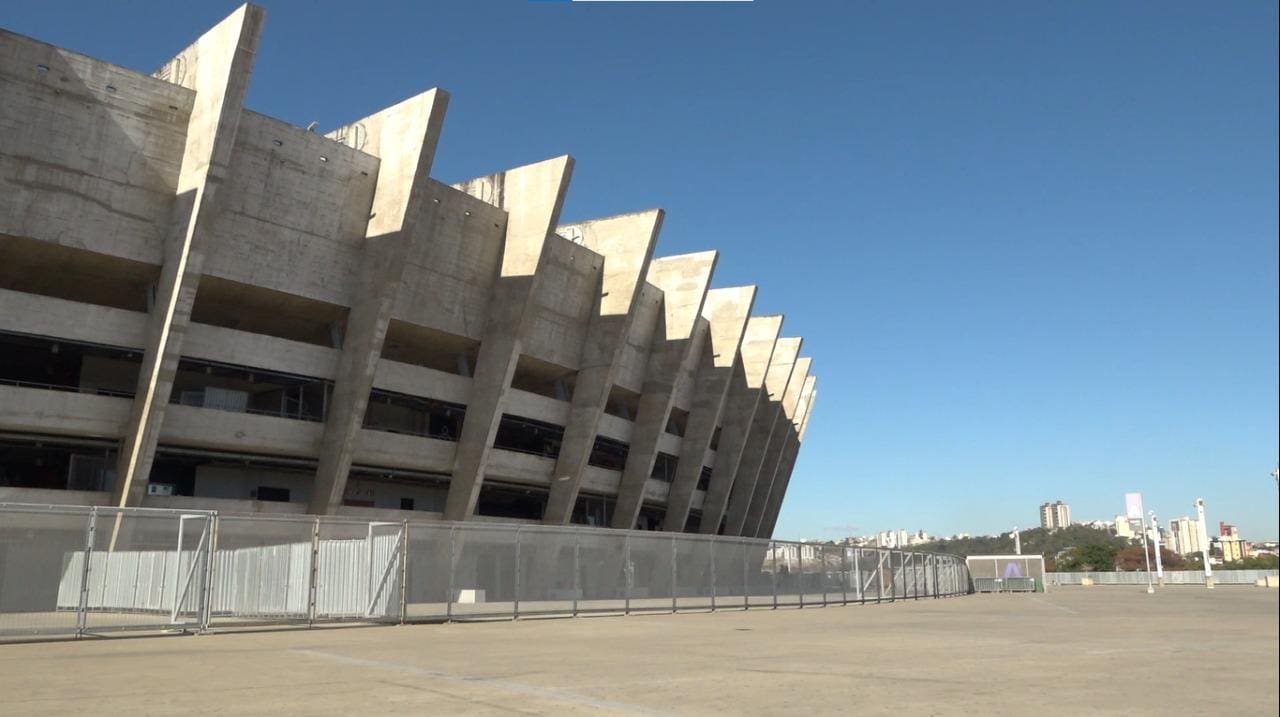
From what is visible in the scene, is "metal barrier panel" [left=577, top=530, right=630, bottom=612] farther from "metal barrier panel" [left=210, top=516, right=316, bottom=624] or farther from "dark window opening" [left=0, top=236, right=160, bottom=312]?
"dark window opening" [left=0, top=236, right=160, bottom=312]

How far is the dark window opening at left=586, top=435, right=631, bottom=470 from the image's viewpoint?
2020 inches

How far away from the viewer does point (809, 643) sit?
45.9 ft

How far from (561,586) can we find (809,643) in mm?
9893

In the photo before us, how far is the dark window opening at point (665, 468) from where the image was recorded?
58219 mm

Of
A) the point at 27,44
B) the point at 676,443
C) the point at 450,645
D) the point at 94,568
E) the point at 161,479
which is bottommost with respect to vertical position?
the point at 450,645

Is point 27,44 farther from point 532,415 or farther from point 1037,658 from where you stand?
point 1037,658

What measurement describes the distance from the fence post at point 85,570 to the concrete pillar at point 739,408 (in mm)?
46521

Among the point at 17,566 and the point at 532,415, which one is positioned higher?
the point at 532,415

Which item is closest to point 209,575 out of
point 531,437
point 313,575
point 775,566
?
point 313,575

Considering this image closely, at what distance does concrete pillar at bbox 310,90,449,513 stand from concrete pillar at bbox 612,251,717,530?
18.1 meters

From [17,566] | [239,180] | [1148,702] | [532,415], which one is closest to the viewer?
[1148,702]

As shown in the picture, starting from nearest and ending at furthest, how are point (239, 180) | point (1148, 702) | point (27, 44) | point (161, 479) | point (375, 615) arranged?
point (1148, 702) < point (375, 615) < point (27, 44) < point (239, 180) < point (161, 479)

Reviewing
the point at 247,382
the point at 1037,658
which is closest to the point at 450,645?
the point at 1037,658

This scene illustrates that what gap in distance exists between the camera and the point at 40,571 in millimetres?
15750
